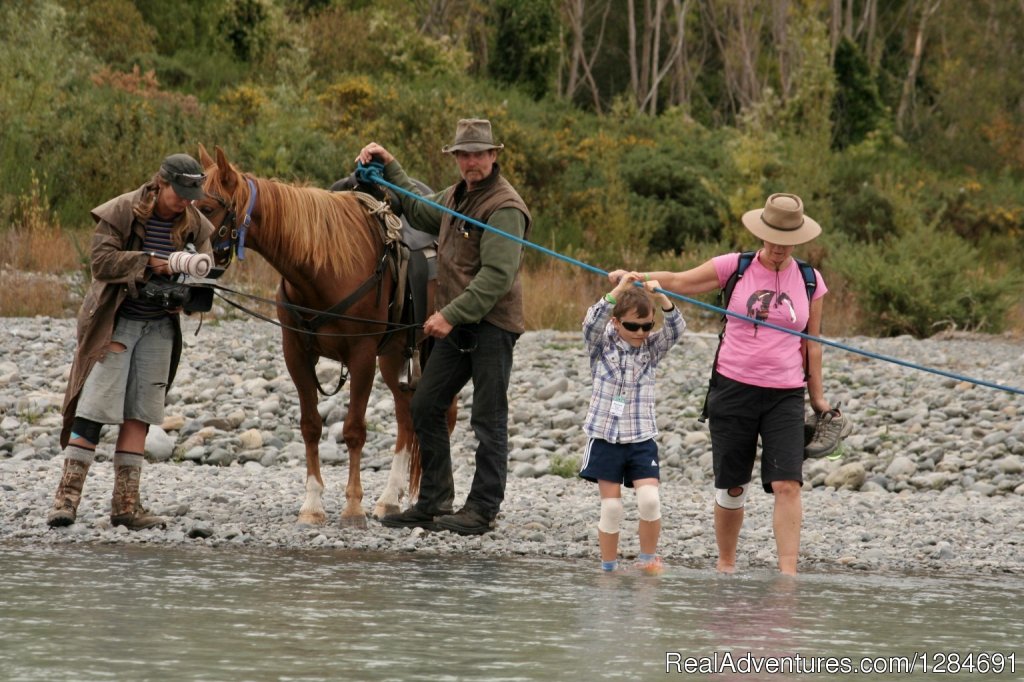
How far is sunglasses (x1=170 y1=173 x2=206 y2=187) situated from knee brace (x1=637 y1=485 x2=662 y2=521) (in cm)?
271

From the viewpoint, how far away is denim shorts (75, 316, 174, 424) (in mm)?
8133

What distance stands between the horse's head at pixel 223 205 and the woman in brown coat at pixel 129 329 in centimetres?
6

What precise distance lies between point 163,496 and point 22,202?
11363 millimetres

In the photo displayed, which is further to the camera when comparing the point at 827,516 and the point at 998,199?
the point at 998,199

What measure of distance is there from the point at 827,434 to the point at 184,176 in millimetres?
3426

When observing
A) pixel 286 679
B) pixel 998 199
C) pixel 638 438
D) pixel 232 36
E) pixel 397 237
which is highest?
pixel 232 36

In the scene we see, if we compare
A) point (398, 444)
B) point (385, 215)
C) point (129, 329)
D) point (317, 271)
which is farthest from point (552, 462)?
point (129, 329)

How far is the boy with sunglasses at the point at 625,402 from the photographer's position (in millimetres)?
7465

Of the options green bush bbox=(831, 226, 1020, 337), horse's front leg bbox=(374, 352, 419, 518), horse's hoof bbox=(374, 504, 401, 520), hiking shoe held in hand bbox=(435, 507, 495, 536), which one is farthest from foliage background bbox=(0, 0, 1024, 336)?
hiking shoe held in hand bbox=(435, 507, 495, 536)

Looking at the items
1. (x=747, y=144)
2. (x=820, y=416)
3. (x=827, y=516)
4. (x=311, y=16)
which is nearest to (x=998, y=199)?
(x=747, y=144)

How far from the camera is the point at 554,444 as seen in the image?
12328 mm

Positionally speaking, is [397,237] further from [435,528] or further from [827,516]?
[827,516]

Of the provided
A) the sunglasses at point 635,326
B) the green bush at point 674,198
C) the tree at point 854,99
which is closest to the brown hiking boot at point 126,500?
the sunglasses at point 635,326

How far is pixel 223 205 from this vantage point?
26.5ft
